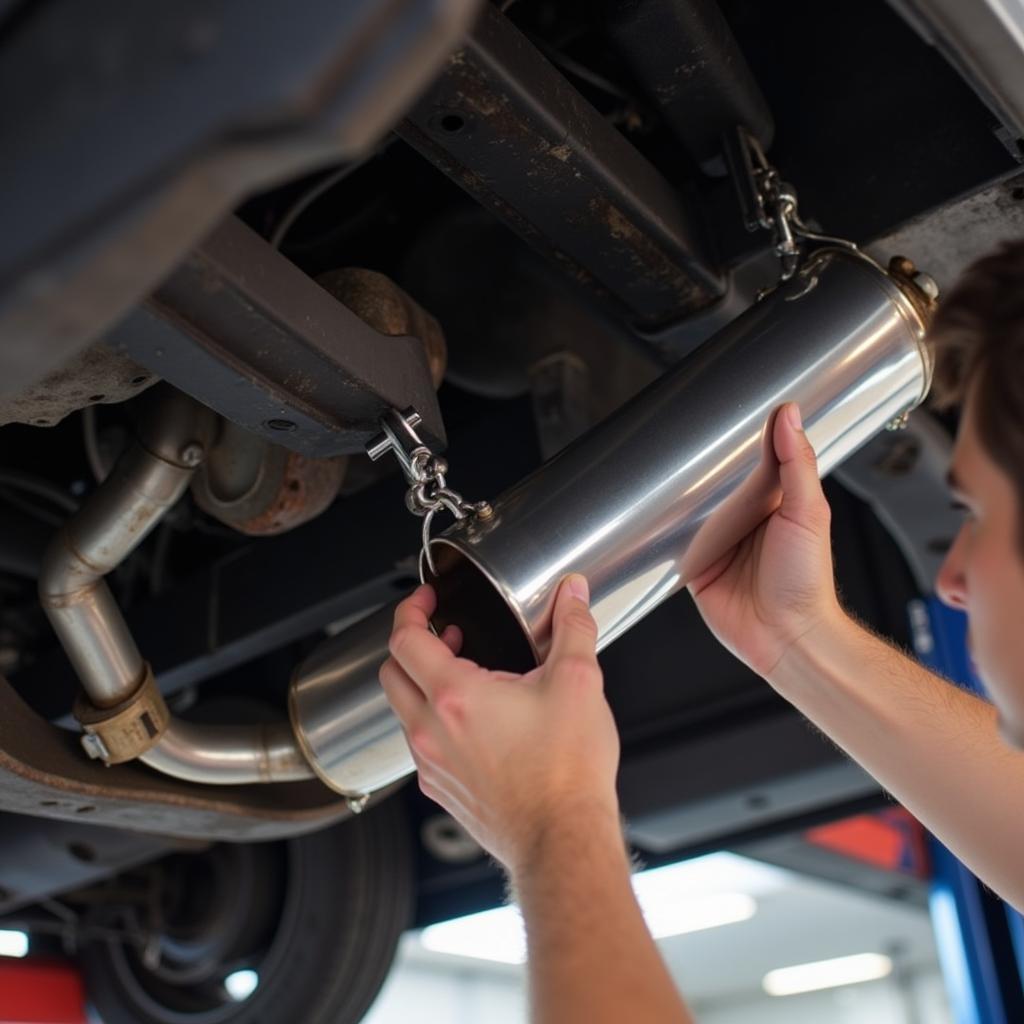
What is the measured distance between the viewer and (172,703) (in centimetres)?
130

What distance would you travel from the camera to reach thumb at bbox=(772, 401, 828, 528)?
706mm

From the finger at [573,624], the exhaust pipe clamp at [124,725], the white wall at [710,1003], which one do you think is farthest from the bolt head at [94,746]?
the white wall at [710,1003]

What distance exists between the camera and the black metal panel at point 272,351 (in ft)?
1.86

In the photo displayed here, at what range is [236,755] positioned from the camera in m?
0.93

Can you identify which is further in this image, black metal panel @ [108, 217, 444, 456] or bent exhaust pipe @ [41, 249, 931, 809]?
bent exhaust pipe @ [41, 249, 931, 809]

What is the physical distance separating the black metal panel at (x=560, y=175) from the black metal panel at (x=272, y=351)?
0.11 m

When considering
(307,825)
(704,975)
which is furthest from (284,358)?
(704,975)

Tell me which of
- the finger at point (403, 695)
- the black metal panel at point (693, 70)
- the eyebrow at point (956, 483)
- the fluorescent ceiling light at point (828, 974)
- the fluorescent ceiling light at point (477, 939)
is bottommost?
the finger at point (403, 695)

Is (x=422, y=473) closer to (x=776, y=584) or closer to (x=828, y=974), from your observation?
(x=776, y=584)

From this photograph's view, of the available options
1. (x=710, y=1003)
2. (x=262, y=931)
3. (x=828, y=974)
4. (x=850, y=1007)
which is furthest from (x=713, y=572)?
(x=710, y=1003)

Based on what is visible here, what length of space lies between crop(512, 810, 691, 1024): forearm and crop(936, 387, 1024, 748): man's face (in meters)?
0.23

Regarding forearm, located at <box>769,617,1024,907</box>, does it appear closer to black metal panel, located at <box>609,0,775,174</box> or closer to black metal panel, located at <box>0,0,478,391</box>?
black metal panel, located at <box>609,0,775,174</box>

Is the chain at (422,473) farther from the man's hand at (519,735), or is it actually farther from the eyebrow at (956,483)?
the eyebrow at (956,483)

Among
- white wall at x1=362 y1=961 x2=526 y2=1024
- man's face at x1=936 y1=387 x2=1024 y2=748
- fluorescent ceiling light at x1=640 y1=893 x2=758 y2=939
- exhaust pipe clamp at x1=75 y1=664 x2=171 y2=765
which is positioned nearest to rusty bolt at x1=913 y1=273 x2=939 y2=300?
man's face at x1=936 y1=387 x2=1024 y2=748
